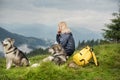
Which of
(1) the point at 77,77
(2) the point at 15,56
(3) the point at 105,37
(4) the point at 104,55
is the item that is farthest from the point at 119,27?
(1) the point at 77,77

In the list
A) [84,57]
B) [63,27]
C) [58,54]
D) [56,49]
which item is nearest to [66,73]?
[84,57]

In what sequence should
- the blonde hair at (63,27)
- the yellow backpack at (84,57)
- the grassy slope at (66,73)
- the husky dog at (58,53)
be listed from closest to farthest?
the grassy slope at (66,73) → the yellow backpack at (84,57) → the husky dog at (58,53) → the blonde hair at (63,27)

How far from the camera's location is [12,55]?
58.7ft

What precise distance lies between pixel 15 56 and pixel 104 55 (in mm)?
4456

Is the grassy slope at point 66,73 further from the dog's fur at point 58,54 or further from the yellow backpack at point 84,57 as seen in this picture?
the dog's fur at point 58,54

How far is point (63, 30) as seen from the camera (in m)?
19.2

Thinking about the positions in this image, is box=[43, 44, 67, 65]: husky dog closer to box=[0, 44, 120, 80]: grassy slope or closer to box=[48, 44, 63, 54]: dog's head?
box=[48, 44, 63, 54]: dog's head

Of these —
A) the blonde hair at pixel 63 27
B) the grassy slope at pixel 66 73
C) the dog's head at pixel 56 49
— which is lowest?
the grassy slope at pixel 66 73

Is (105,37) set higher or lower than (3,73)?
lower

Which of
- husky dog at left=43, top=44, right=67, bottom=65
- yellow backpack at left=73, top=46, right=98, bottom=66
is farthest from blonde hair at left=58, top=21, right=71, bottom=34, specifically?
yellow backpack at left=73, top=46, right=98, bottom=66

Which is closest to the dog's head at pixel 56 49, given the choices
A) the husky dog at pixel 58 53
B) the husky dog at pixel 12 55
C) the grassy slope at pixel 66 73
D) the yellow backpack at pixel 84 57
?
the husky dog at pixel 58 53

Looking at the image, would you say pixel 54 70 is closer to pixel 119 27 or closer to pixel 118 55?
pixel 118 55

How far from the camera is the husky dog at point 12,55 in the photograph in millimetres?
17797

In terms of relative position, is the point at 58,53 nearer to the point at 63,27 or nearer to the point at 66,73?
the point at 63,27
